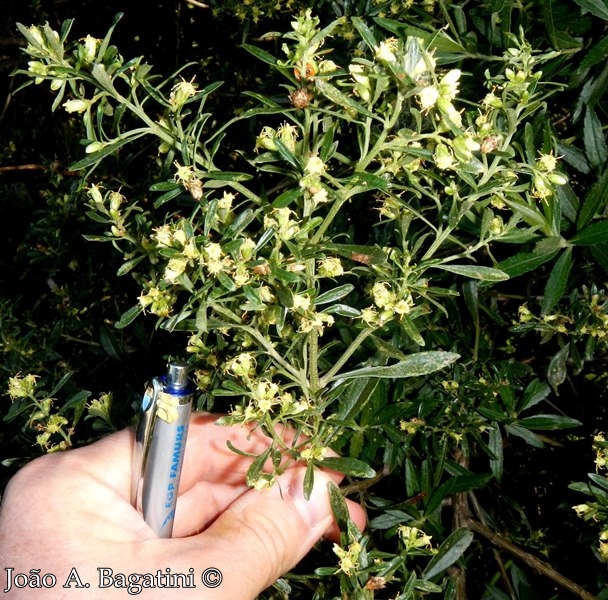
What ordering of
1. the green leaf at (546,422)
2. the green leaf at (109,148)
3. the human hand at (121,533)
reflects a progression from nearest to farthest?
the green leaf at (109,148) → the human hand at (121,533) → the green leaf at (546,422)

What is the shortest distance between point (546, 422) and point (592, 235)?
870 mm

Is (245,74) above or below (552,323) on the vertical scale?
above

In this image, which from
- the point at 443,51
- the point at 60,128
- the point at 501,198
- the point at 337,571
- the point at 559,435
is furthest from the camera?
the point at 60,128

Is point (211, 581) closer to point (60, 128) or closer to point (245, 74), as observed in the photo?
point (245, 74)

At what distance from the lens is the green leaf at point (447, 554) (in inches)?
72.4

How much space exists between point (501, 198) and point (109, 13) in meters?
3.82

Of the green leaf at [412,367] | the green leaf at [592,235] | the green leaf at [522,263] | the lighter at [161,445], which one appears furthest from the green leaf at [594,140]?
the lighter at [161,445]

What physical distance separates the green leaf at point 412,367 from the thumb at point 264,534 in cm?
35

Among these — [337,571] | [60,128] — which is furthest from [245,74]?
[337,571]

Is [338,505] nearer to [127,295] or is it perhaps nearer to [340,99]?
[340,99]

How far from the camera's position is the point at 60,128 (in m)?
4.10

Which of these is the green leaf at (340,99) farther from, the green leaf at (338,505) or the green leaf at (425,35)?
the green leaf at (338,505)

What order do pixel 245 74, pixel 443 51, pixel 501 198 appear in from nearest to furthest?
pixel 501 198
pixel 443 51
pixel 245 74

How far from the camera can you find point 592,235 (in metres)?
1.61
